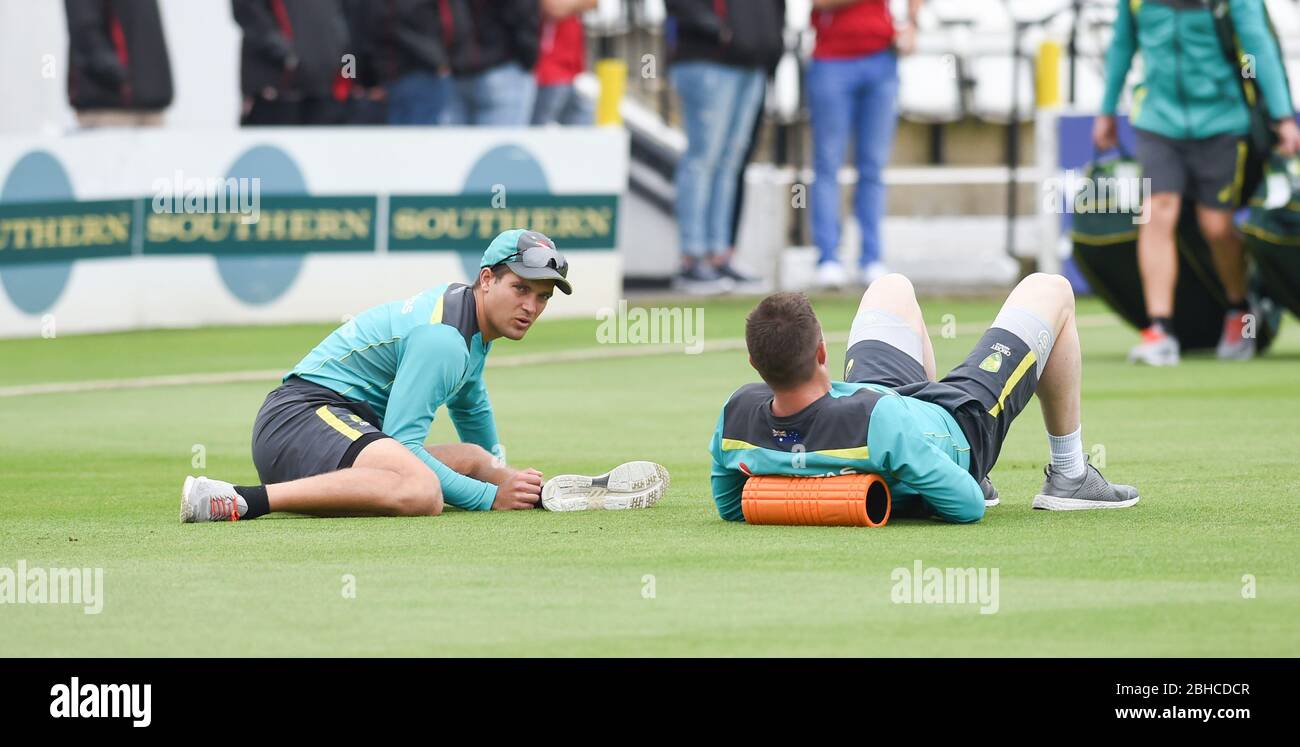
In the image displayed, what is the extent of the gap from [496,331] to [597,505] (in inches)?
31.9

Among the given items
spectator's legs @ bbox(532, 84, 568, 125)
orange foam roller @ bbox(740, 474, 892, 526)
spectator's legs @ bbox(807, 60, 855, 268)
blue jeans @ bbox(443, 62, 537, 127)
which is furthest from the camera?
spectator's legs @ bbox(532, 84, 568, 125)

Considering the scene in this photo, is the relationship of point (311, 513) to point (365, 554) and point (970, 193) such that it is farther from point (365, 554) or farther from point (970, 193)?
point (970, 193)

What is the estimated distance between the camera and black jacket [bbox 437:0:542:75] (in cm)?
1914

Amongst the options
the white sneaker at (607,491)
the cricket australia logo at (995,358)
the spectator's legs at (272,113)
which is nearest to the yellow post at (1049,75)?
the spectator's legs at (272,113)

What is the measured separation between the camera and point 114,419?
13.0 meters

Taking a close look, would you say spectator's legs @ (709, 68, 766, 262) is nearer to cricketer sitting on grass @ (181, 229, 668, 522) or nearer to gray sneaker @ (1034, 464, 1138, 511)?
cricketer sitting on grass @ (181, 229, 668, 522)

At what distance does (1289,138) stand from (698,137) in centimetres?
694

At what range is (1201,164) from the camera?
14.9 metres

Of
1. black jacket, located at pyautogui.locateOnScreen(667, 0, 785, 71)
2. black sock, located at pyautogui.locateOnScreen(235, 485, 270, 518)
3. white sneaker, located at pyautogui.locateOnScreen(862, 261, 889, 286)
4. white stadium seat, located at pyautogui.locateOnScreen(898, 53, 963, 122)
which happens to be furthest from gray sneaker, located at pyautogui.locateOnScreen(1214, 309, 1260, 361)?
white stadium seat, located at pyautogui.locateOnScreen(898, 53, 963, 122)

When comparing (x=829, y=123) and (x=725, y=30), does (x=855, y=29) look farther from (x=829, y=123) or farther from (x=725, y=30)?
(x=725, y=30)

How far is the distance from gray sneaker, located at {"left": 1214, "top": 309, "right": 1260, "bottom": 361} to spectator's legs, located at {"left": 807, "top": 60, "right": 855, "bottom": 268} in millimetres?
A: 5325

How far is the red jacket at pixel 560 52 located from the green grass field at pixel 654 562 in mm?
8834

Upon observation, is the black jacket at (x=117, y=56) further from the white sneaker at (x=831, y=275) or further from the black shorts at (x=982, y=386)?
the black shorts at (x=982, y=386)
